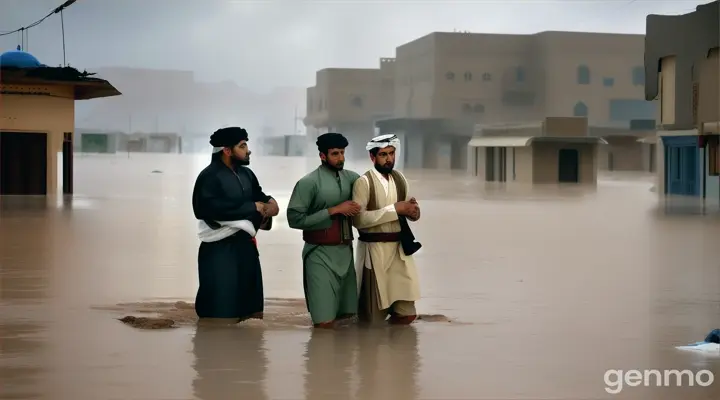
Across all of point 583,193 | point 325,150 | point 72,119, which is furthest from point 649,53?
point 325,150

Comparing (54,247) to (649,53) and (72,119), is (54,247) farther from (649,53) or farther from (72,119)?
(649,53)

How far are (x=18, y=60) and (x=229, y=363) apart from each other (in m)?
23.3

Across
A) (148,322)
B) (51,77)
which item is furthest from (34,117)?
(148,322)

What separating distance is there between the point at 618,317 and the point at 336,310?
2.29 m

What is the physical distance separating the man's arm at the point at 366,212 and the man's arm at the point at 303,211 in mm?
261

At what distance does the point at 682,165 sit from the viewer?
112 ft

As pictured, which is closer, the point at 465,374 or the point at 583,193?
the point at 465,374

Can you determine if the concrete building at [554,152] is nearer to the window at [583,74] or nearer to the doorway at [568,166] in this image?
the doorway at [568,166]

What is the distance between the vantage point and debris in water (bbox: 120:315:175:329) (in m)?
8.48

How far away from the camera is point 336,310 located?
8312mm

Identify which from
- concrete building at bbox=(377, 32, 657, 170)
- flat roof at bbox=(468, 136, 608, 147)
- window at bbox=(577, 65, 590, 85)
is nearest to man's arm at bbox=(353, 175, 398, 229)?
flat roof at bbox=(468, 136, 608, 147)

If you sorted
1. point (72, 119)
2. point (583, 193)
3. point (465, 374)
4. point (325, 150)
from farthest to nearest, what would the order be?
point (583, 193)
point (72, 119)
point (325, 150)
point (465, 374)

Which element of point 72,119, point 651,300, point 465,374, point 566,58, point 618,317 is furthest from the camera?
point 566,58

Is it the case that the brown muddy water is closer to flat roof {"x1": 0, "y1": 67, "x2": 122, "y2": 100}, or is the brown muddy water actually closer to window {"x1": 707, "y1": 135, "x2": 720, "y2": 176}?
flat roof {"x1": 0, "y1": 67, "x2": 122, "y2": 100}
